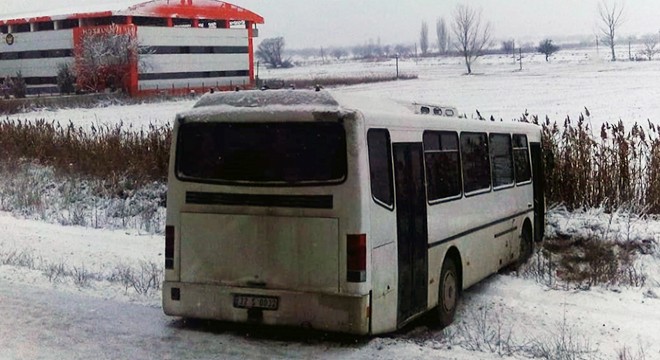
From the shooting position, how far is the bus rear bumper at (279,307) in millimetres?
6754

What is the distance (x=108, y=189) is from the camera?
19109 mm

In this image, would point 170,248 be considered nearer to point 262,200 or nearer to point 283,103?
point 262,200

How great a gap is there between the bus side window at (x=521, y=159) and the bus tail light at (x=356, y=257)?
5.54m

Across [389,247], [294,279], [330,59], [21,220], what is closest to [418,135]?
[389,247]

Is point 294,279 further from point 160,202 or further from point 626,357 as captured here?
point 160,202

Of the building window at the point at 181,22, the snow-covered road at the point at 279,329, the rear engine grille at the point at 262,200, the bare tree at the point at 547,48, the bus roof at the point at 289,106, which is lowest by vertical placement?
the snow-covered road at the point at 279,329

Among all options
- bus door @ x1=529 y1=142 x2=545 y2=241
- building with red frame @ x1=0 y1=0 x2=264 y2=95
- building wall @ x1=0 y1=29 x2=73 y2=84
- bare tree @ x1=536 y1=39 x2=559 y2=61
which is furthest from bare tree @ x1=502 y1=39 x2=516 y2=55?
bus door @ x1=529 y1=142 x2=545 y2=241

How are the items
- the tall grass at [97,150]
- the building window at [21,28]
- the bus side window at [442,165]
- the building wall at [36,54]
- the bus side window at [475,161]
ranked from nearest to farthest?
the bus side window at [442,165] → the bus side window at [475,161] → the tall grass at [97,150] → the building wall at [36,54] → the building window at [21,28]

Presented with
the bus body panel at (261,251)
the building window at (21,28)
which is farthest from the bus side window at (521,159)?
the building window at (21,28)

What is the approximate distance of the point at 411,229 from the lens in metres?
7.68

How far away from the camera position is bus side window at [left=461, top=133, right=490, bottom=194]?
9367mm

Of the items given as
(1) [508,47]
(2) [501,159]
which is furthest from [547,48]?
(2) [501,159]

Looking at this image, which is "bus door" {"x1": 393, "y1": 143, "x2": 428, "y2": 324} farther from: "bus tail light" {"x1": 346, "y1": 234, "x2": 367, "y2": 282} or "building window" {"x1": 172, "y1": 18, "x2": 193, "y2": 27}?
"building window" {"x1": 172, "y1": 18, "x2": 193, "y2": 27}

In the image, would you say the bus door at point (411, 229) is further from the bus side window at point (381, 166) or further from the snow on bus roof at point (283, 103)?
the snow on bus roof at point (283, 103)
